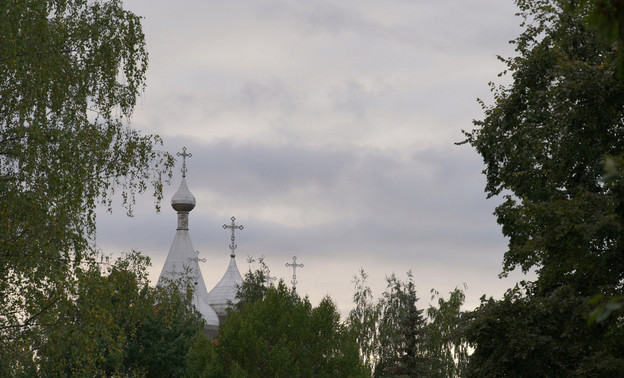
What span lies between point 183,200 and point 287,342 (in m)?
42.3

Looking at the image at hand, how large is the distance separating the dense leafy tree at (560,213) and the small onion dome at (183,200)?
55.0 m

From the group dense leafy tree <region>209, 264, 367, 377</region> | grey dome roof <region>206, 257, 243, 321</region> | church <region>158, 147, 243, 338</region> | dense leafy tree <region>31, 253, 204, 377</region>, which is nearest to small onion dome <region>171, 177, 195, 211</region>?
church <region>158, 147, 243, 338</region>

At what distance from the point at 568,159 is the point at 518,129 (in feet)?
11.4

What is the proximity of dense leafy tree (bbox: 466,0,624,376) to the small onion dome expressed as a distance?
5497 cm

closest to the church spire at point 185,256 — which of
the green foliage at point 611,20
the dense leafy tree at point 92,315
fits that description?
the dense leafy tree at point 92,315

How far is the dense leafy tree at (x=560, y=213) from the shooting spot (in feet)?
50.8

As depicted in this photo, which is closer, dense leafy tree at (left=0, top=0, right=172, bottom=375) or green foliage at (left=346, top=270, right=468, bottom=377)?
dense leafy tree at (left=0, top=0, right=172, bottom=375)

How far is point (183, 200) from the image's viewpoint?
74.7 metres

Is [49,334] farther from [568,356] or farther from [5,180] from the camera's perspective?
[568,356]

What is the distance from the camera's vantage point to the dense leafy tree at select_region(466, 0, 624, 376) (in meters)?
15.5

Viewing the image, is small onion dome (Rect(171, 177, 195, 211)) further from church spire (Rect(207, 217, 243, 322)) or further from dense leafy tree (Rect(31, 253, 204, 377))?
dense leafy tree (Rect(31, 253, 204, 377))

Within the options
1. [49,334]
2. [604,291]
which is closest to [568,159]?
[604,291]

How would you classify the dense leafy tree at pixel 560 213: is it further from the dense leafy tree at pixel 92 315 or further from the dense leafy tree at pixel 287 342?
the dense leafy tree at pixel 287 342

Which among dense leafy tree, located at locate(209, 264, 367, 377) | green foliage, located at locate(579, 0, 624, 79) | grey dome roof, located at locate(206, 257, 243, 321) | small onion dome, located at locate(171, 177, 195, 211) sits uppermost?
small onion dome, located at locate(171, 177, 195, 211)
